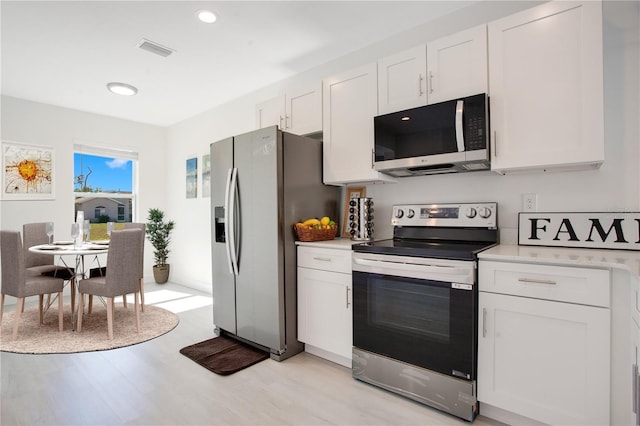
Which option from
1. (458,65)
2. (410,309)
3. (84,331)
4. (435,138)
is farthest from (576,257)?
(84,331)

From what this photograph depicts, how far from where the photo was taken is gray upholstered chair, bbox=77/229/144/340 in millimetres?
2955

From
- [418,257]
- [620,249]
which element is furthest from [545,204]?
[418,257]

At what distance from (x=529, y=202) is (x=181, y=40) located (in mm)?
3052

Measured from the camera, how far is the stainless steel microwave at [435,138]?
202 cm

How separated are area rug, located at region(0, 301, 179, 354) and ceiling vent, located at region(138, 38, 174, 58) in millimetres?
2643

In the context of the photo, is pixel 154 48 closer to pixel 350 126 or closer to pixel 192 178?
pixel 350 126

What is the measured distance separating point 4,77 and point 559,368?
18.2 ft

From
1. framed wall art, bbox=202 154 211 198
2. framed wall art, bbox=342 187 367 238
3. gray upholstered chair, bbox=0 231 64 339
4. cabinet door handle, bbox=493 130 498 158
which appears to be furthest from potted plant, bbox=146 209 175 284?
cabinet door handle, bbox=493 130 498 158

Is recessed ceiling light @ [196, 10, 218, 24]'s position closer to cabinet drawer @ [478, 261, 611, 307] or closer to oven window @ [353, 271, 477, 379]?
oven window @ [353, 271, 477, 379]

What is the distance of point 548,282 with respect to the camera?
1.62 m

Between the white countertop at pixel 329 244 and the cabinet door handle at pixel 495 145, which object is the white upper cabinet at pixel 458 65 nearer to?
the cabinet door handle at pixel 495 145

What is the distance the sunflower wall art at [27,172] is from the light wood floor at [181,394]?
8.43 ft

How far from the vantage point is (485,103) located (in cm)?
200

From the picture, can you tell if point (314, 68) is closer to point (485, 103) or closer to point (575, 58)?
point (485, 103)
